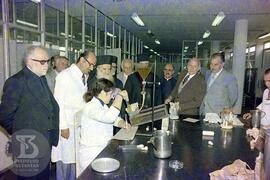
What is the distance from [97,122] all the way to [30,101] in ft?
→ 1.88

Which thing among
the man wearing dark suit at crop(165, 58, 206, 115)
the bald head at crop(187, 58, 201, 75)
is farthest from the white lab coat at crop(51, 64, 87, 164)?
the bald head at crop(187, 58, 201, 75)

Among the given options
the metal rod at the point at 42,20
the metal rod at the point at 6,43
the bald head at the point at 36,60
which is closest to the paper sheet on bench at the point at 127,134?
the bald head at the point at 36,60

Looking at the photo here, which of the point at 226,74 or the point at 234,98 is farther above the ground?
the point at 226,74

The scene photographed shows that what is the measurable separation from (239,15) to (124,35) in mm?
4099

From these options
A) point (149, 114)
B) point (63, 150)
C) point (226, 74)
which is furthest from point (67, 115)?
point (226, 74)

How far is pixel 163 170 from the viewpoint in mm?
1204

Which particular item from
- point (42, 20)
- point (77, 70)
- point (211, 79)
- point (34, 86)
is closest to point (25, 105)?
point (34, 86)

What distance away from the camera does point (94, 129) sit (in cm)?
170

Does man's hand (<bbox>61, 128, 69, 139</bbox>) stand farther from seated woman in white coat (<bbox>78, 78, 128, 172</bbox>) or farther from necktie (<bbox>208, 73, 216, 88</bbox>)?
necktie (<bbox>208, 73, 216, 88</bbox>)

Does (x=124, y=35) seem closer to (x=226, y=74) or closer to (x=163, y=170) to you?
(x=226, y=74)

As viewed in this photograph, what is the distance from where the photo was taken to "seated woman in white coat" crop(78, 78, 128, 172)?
5.45 ft

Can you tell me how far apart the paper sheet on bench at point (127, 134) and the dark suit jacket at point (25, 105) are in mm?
618

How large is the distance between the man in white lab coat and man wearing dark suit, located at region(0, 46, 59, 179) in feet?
1.04

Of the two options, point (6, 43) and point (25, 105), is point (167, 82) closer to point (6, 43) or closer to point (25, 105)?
point (6, 43)
